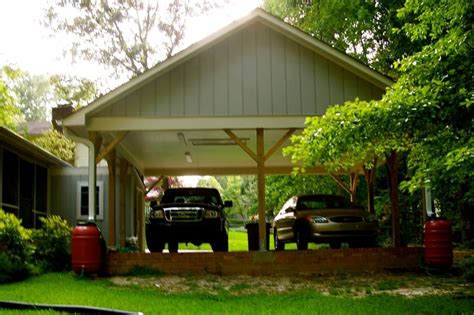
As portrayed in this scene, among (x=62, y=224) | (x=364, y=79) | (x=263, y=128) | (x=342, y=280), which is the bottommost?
(x=342, y=280)

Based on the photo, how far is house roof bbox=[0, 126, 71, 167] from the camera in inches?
567

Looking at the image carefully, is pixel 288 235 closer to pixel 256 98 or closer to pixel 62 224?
pixel 256 98

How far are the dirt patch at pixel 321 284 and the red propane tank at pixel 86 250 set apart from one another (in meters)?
0.50

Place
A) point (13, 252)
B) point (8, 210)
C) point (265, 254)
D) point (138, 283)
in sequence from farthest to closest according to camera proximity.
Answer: point (8, 210)
point (265, 254)
point (13, 252)
point (138, 283)

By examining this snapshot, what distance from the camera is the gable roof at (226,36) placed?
13.1 metres

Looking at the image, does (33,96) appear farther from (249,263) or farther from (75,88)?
(249,263)

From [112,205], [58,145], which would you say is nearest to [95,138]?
[112,205]

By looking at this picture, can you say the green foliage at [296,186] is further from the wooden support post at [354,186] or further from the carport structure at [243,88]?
the carport structure at [243,88]

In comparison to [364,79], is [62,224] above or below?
below

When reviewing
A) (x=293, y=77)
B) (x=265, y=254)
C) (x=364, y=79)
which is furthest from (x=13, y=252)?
(x=364, y=79)

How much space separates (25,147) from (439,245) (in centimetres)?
1006

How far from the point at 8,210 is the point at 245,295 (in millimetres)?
8279

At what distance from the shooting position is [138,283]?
11.4 m

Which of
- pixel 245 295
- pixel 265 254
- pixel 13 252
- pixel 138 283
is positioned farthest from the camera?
pixel 265 254
